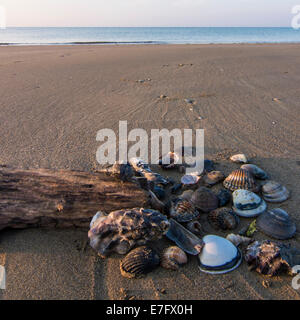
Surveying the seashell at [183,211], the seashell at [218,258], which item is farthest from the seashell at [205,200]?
the seashell at [218,258]

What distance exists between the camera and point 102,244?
8.61 feet

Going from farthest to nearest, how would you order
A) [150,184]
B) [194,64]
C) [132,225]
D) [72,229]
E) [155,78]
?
1. [194,64]
2. [155,78]
3. [150,184]
4. [72,229]
5. [132,225]

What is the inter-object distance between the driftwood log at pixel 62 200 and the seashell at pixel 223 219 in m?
0.79

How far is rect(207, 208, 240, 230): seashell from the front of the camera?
116 inches

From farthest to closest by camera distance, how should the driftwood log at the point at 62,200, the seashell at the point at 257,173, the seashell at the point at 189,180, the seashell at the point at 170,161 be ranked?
the seashell at the point at 170,161 < the seashell at the point at 257,173 < the seashell at the point at 189,180 < the driftwood log at the point at 62,200

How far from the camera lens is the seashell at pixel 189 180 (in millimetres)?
3717

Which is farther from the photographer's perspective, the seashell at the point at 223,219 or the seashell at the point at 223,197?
the seashell at the point at 223,197

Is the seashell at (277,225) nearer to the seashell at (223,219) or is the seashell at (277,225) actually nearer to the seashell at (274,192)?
the seashell at (223,219)

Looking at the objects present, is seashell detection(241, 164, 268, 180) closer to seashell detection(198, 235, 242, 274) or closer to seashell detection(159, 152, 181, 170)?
seashell detection(159, 152, 181, 170)

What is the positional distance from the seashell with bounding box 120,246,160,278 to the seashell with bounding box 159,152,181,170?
1.84m

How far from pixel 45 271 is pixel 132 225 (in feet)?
2.99

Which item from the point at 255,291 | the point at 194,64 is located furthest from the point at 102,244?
the point at 194,64

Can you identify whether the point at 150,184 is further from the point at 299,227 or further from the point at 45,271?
the point at 299,227
